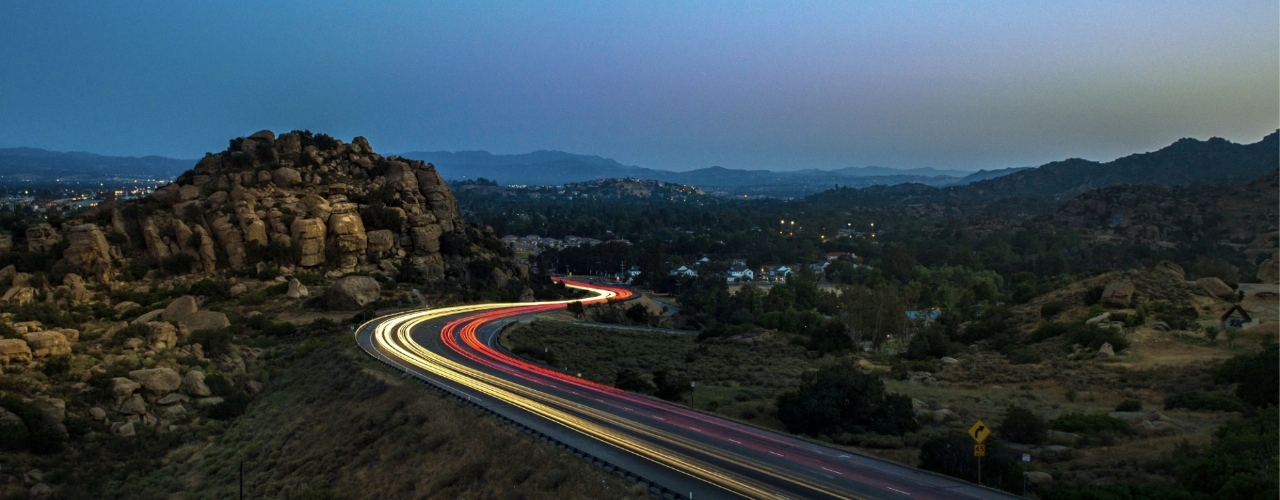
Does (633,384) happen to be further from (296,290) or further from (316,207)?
(316,207)

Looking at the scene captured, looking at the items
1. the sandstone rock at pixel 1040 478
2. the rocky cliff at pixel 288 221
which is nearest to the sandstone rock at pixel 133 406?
the rocky cliff at pixel 288 221

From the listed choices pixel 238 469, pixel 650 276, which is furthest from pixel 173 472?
pixel 650 276

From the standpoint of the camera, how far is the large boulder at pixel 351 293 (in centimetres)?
6044

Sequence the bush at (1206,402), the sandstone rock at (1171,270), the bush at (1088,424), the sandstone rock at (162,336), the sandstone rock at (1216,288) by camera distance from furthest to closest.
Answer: the sandstone rock at (1171,270) → the sandstone rock at (1216,288) → the sandstone rock at (162,336) → the bush at (1206,402) → the bush at (1088,424)

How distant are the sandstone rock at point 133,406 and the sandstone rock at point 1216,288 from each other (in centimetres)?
6924

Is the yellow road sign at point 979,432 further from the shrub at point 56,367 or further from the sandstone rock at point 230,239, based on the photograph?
the sandstone rock at point 230,239

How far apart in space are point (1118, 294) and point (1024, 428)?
118 feet

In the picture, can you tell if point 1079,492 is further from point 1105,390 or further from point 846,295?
point 846,295

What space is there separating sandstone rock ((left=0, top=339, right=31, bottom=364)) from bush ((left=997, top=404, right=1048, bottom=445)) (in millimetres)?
42158

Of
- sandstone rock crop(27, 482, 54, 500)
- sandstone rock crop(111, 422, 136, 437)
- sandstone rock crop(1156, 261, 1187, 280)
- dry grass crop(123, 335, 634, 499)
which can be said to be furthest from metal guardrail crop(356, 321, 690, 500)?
sandstone rock crop(1156, 261, 1187, 280)

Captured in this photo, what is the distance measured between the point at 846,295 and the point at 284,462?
161 feet

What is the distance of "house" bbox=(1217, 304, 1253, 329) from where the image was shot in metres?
47.1

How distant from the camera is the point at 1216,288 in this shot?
2260 inches

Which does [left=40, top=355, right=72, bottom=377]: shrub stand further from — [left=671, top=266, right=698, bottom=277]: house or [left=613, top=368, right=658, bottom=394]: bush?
[left=671, top=266, right=698, bottom=277]: house
